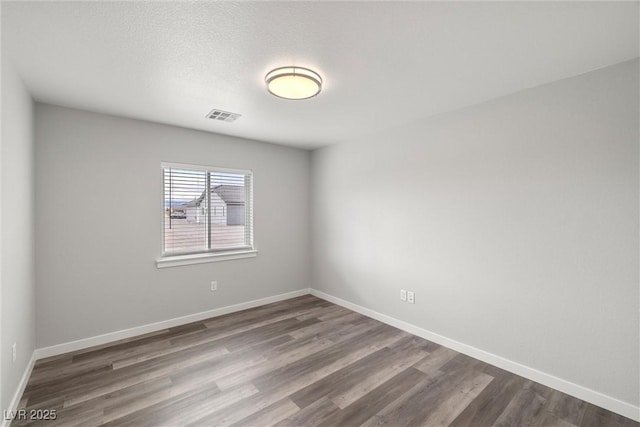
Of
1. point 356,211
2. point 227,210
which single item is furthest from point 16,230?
point 356,211

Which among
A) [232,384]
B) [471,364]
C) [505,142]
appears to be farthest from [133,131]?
[471,364]

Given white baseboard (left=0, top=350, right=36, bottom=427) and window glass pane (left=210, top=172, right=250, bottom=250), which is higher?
window glass pane (left=210, top=172, right=250, bottom=250)

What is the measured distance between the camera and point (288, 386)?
2303mm

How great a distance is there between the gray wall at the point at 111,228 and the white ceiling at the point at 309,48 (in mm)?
448

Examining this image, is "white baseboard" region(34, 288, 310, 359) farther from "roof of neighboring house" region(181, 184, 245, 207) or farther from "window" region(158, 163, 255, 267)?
"roof of neighboring house" region(181, 184, 245, 207)

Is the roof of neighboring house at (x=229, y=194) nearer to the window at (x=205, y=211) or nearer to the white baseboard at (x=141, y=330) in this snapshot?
the window at (x=205, y=211)

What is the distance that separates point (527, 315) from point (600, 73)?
1.94 m

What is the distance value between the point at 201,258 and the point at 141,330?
998 millimetres

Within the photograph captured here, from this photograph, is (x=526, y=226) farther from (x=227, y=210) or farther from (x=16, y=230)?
(x=16, y=230)

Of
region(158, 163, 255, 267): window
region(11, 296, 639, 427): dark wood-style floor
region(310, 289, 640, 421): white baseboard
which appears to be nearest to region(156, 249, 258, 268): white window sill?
region(158, 163, 255, 267): window

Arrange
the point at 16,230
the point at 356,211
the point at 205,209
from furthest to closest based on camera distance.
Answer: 1. the point at 356,211
2. the point at 205,209
3. the point at 16,230

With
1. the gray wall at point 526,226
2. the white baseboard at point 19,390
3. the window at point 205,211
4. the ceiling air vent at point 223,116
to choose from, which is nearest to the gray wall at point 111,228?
the window at point 205,211

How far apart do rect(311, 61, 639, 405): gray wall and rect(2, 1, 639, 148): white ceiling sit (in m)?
0.33

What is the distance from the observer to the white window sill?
3434mm
